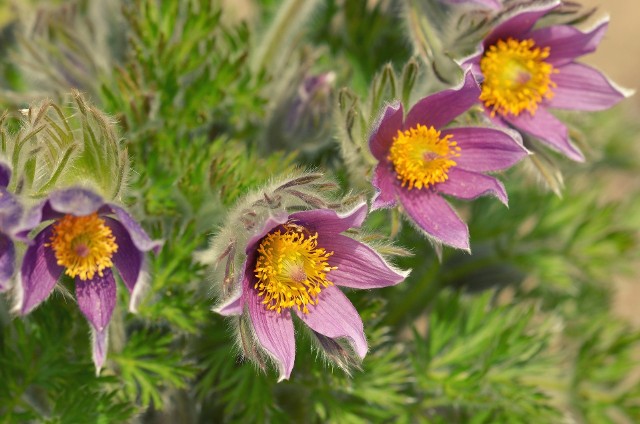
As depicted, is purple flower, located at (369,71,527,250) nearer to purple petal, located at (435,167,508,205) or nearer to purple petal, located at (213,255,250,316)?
purple petal, located at (435,167,508,205)

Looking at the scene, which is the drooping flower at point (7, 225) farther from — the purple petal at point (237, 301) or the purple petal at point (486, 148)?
the purple petal at point (486, 148)

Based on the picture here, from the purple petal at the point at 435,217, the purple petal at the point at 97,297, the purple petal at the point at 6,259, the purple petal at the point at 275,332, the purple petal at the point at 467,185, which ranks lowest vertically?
the purple petal at the point at 275,332

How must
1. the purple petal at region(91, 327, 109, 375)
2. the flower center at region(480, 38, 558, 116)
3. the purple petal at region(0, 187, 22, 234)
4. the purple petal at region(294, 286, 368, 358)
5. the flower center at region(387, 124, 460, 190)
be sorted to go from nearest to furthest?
the purple petal at region(0, 187, 22, 234) → the purple petal at region(91, 327, 109, 375) → the purple petal at region(294, 286, 368, 358) → the flower center at region(387, 124, 460, 190) → the flower center at region(480, 38, 558, 116)

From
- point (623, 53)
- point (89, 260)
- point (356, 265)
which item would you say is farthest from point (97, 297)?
point (623, 53)

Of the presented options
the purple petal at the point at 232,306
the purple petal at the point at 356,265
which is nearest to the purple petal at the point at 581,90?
the purple petal at the point at 356,265

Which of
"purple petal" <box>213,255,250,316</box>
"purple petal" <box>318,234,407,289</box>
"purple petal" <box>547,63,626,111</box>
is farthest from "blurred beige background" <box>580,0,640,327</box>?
"purple petal" <box>213,255,250,316</box>

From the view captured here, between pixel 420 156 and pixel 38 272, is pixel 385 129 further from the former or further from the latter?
pixel 38 272
